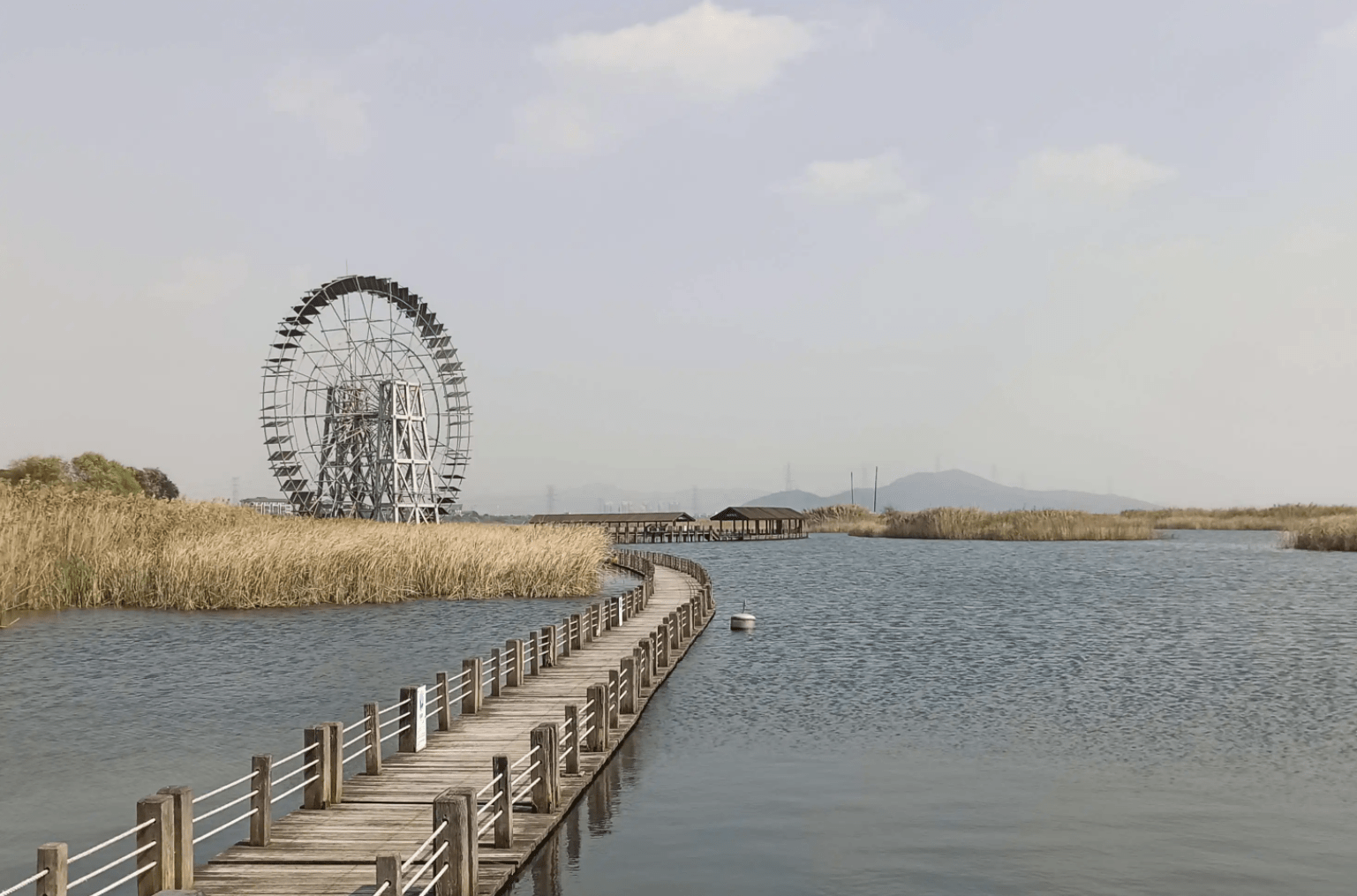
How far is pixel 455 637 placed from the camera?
3322 cm

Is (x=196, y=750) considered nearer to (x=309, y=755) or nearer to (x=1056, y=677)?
(x=309, y=755)

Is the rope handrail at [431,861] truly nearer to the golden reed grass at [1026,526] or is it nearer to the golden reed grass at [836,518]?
the golden reed grass at [1026,526]

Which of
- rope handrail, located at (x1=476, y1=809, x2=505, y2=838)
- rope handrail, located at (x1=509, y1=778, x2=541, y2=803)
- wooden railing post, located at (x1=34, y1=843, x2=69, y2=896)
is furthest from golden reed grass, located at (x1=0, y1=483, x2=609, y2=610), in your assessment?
wooden railing post, located at (x1=34, y1=843, x2=69, y2=896)

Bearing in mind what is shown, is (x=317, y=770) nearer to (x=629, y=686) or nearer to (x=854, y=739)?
(x=629, y=686)

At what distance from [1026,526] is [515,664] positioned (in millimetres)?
95868

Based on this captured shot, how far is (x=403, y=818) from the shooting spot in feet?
43.2

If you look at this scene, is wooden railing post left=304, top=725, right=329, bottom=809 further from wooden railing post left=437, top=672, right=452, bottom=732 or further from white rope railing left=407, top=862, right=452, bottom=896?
wooden railing post left=437, top=672, right=452, bottom=732

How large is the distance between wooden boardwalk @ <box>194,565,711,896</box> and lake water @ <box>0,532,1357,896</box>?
52 cm

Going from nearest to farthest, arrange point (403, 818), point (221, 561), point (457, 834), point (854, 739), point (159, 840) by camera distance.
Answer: point (159, 840), point (457, 834), point (403, 818), point (854, 739), point (221, 561)

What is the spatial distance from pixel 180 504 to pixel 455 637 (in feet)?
55.7

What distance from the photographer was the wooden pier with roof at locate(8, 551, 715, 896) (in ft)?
33.0

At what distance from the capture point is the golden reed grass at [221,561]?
36.0m

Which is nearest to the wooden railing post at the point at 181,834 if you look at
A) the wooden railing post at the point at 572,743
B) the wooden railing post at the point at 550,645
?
the wooden railing post at the point at 572,743

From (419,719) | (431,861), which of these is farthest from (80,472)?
(431,861)
